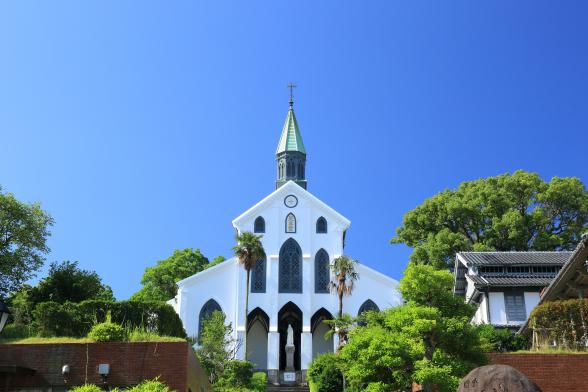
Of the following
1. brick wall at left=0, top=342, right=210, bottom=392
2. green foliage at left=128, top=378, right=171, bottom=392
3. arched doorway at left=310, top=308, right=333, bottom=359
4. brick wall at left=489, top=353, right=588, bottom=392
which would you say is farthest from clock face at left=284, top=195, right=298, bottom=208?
green foliage at left=128, top=378, right=171, bottom=392

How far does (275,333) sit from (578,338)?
29.6 m

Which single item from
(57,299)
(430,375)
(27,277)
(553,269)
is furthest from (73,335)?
(553,269)

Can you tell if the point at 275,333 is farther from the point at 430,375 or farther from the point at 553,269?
the point at 430,375

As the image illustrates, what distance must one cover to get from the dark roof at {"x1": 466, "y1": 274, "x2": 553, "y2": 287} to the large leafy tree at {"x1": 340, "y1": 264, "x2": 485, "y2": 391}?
49.5 feet

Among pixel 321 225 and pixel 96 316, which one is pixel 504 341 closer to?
pixel 96 316

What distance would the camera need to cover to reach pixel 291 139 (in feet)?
199

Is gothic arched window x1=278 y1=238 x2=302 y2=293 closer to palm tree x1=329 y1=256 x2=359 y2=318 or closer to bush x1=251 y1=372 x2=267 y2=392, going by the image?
palm tree x1=329 y1=256 x2=359 y2=318

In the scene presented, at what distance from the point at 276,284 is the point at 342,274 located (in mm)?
6025

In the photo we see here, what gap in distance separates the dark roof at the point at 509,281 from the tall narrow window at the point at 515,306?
70 centimetres

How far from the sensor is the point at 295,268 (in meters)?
50.8

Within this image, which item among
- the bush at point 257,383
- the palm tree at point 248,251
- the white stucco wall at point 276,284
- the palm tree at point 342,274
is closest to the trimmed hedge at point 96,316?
the bush at point 257,383

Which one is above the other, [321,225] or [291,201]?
[291,201]

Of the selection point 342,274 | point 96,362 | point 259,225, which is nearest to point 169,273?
→ point 259,225

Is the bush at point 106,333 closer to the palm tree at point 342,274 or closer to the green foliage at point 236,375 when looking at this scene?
the green foliage at point 236,375
